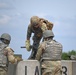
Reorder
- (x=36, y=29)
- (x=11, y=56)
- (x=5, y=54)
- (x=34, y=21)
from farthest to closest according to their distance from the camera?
(x=36, y=29)
(x=34, y=21)
(x=5, y=54)
(x=11, y=56)

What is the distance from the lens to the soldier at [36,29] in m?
11.0

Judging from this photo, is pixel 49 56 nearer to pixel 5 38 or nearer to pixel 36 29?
pixel 5 38

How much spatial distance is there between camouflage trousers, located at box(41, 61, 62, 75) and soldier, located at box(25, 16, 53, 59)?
59.9 inches

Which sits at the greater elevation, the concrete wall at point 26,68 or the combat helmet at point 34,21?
the combat helmet at point 34,21

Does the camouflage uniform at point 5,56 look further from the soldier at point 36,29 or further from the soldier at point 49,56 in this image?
the soldier at point 36,29

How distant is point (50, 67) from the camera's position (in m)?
9.72

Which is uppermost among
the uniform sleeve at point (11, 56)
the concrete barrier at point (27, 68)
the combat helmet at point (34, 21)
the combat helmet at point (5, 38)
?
the combat helmet at point (34, 21)

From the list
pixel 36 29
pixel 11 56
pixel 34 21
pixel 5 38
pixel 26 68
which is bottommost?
pixel 26 68

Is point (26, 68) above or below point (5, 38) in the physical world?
below

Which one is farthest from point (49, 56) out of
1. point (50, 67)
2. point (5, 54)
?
point (5, 54)

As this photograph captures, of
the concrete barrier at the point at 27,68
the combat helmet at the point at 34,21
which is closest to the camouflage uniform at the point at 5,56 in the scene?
the concrete barrier at the point at 27,68

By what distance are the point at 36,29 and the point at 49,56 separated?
5.56ft

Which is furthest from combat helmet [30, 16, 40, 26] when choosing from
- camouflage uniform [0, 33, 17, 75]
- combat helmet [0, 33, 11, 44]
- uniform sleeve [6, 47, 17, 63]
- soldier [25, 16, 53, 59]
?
uniform sleeve [6, 47, 17, 63]

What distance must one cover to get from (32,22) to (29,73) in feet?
5.74
